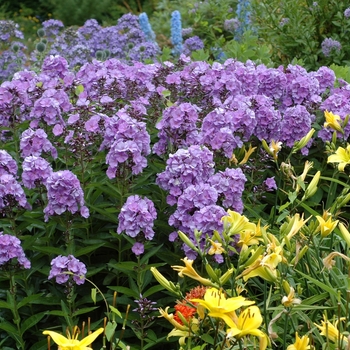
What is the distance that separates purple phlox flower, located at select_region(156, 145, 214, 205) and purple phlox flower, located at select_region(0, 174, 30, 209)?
1.92ft

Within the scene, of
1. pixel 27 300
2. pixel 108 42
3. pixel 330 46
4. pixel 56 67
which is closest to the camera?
pixel 27 300

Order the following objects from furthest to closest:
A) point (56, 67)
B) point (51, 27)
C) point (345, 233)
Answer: point (51, 27) < point (56, 67) < point (345, 233)

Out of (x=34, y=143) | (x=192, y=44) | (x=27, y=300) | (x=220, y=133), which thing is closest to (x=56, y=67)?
(x=34, y=143)

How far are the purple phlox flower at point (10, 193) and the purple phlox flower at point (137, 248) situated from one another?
484mm

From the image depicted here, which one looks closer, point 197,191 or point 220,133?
point 197,191

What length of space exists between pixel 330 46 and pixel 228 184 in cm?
306

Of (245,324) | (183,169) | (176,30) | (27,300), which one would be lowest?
(176,30)

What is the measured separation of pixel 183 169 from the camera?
280 centimetres

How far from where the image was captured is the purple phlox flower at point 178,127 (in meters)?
3.08

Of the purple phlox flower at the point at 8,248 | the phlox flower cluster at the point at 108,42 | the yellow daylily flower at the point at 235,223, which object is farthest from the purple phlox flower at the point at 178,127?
the phlox flower cluster at the point at 108,42

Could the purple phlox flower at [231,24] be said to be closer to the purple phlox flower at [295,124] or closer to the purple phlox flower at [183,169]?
the purple phlox flower at [295,124]

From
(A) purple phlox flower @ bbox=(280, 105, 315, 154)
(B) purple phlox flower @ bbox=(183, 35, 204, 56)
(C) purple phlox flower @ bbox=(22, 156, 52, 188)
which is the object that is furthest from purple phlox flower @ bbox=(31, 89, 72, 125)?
(B) purple phlox flower @ bbox=(183, 35, 204, 56)

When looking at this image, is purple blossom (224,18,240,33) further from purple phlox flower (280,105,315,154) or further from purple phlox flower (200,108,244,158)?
purple phlox flower (200,108,244,158)

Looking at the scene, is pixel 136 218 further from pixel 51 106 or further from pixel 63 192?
pixel 51 106
